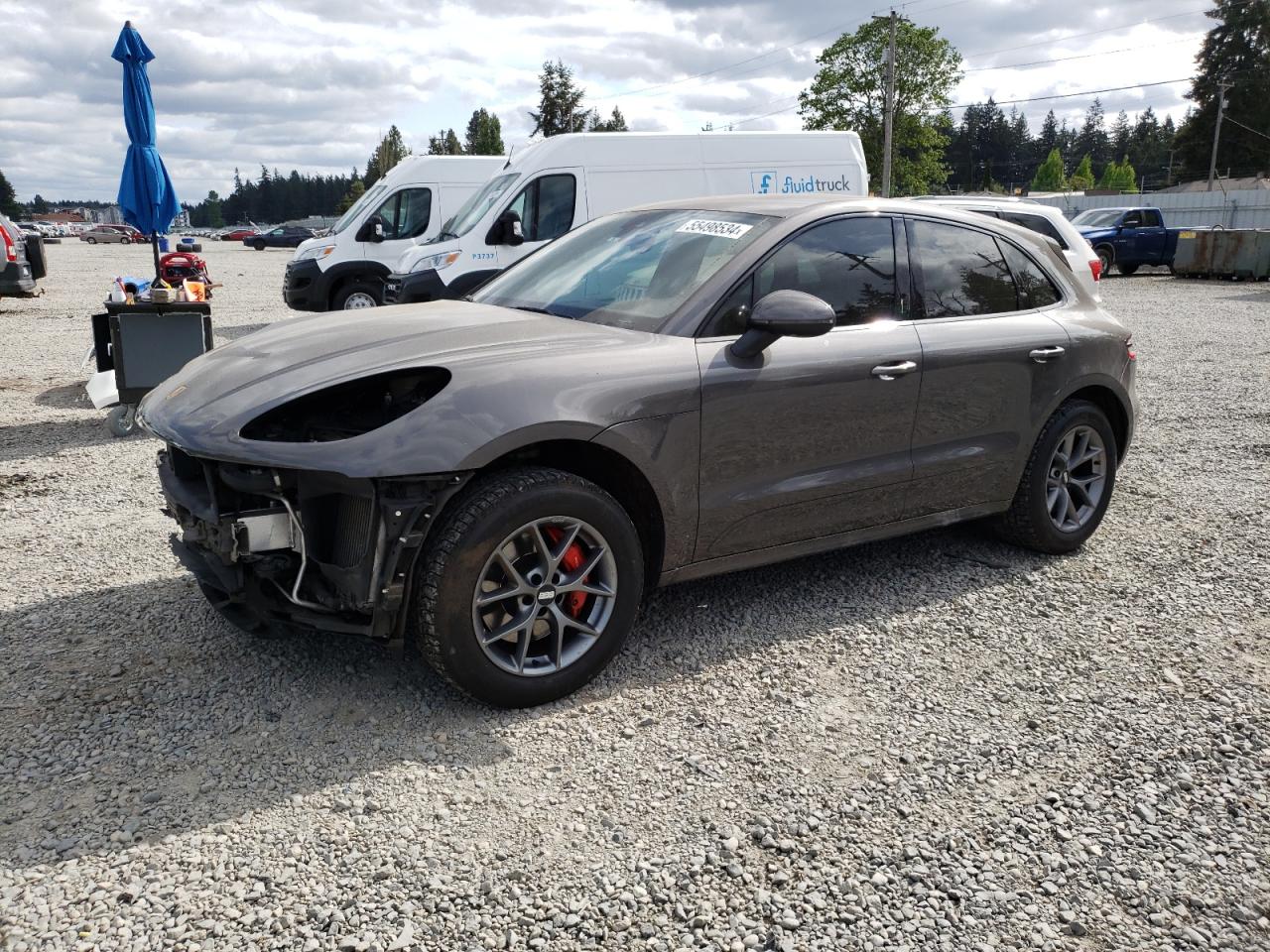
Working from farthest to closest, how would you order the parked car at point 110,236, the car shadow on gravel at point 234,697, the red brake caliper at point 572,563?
1. the parked car at point 110,236
2. the red brake caliper at point 572,563
3. the car shadow on gravel at point 234,697

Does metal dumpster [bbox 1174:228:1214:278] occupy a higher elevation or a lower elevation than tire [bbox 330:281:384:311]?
higher

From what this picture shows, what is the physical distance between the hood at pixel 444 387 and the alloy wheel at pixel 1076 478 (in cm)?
224

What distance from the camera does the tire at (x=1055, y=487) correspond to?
4.70m

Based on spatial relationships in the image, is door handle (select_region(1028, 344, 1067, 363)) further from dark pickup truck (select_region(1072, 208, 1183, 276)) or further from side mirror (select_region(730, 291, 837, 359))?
dark pickup truck (select_region(1072, 208, 1183, 276))

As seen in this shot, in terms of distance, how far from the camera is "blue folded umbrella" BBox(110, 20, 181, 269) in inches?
351

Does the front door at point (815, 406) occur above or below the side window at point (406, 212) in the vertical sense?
below

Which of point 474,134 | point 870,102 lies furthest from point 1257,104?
point 474,134

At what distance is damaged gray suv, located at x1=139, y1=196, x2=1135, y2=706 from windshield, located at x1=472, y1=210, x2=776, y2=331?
0.01m

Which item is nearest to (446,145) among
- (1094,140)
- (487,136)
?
(487,136)

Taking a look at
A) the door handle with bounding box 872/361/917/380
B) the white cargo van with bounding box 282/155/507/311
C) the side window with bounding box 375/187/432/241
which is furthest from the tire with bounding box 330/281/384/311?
the door handle with bounding box 872/361/917/380

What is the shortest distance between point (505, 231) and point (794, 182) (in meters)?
3.89

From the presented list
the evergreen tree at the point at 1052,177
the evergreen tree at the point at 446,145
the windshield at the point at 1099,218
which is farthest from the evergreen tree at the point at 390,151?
the evergreen tree at the point at 1052,177

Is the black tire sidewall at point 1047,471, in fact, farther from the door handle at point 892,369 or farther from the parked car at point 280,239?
the parked car at point 280,239

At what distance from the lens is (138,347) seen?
7.14 m
